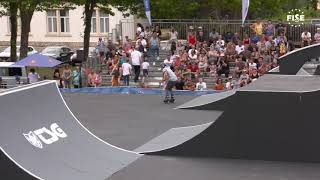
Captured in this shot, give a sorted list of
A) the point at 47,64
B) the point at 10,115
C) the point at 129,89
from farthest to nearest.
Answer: the point at 47,64 < the point at 129,89 < the point at 10,115

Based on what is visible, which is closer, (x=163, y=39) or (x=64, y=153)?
(x=64, y=153)

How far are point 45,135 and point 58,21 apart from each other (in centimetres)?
3817

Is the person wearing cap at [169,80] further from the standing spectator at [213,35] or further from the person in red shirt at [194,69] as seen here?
the standing spectator at [213,35]

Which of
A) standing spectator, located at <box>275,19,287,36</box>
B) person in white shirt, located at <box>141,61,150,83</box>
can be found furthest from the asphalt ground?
standing spectator, located at <box>275,19,287,36</box>

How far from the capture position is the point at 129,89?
22969 millimetres

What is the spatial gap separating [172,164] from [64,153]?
1.97 meters

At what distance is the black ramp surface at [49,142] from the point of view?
9.42 m

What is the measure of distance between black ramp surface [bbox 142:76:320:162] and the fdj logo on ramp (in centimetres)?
254

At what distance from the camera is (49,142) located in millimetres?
10344

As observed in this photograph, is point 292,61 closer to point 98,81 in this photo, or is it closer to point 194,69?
point 194,69

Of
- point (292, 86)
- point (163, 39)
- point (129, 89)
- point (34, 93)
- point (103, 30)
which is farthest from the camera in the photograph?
point (103, 30)

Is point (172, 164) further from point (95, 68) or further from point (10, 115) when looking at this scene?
point (95, 68)

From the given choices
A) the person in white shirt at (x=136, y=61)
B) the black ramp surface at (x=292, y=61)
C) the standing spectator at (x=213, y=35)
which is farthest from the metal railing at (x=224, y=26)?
the black ramp surface at (x=292, y=61)

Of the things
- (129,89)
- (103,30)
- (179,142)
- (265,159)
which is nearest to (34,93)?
(179,142)
